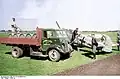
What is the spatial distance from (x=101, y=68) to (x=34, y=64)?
69cm

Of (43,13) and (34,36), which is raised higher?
(43,13)

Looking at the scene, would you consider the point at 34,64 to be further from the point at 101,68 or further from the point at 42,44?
the point at 101,68

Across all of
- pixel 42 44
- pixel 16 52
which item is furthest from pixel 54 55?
pixel 16 52

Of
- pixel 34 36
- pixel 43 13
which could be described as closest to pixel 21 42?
pixel 34 36

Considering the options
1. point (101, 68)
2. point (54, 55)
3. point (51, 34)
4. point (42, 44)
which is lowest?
point (101, 68)

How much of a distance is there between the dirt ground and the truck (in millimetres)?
187

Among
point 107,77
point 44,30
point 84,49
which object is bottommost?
point 107,77

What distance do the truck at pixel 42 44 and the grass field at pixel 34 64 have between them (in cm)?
5

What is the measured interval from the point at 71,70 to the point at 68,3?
678 millimetres

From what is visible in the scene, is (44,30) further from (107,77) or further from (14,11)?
(107,77)

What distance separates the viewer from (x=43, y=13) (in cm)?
290

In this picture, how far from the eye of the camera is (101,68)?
2.89m

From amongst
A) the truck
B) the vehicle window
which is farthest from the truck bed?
the vehicle window

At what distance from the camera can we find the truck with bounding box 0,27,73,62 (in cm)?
291
